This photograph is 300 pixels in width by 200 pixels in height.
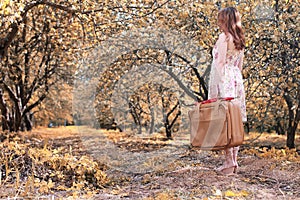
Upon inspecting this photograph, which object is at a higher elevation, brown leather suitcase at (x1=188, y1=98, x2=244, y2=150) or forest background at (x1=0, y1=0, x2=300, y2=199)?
forest background at (x1=0, y1=0, x2=300, y2=199)

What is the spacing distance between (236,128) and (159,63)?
5.03 metres

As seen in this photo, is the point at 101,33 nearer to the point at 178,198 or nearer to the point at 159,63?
the point at 159,63

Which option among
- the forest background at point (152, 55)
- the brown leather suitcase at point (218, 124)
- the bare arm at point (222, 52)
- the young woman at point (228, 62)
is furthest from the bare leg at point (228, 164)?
the forest background at point (152, 55)

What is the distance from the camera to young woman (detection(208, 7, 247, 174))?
427 centimetres

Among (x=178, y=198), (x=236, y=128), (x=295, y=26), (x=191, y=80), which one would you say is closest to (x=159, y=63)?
(x=191, y=80)

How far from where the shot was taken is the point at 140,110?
10836 mm

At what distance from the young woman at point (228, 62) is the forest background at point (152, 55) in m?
1.66

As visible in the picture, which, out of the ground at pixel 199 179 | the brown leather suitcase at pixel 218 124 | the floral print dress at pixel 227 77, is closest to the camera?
the ground at pixel 199 179

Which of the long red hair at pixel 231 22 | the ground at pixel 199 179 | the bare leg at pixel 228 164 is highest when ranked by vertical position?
the long red hair at pixel 231 22

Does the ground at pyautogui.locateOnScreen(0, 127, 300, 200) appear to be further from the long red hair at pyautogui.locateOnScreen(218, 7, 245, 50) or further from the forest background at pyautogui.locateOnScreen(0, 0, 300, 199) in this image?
the long red hair at pyautogui.locateOnScreen(218, 7, 245, 50)

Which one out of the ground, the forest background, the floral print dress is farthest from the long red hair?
the forest background

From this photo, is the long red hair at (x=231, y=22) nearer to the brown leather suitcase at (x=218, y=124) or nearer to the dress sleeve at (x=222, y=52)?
the dress sleeve at (x=222, y=52)

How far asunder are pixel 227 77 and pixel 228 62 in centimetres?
21

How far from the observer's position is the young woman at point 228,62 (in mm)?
4273
